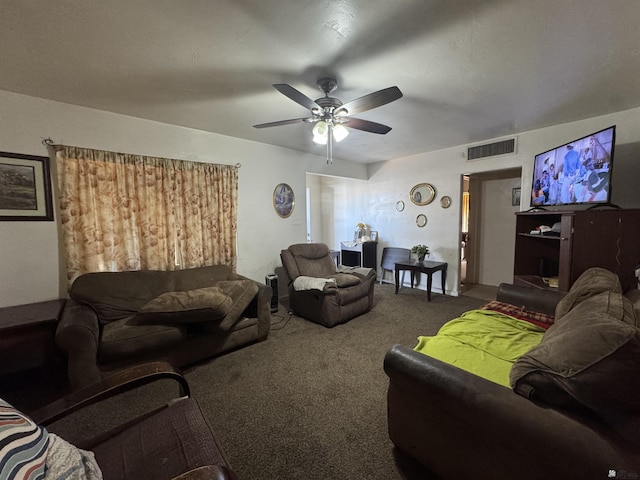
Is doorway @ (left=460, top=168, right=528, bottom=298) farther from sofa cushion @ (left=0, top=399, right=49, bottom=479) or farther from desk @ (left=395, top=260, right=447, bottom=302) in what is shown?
sofa cushion @ (left=0, top=399, right=49, bottom=479)

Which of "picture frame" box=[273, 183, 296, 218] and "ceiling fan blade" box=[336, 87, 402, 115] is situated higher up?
"ceiling fan blade" box=[336, 87, 402, 115]

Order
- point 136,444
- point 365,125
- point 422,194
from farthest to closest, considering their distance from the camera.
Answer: point 422,194, point 365,125, point 136,444

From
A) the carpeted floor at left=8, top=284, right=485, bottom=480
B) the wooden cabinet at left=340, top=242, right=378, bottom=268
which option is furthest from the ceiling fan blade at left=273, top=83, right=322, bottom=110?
the wooden cabinet at left=340, top=242, right=378, bottom=268

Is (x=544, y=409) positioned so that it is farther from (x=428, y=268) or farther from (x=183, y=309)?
(x=428, y=268)

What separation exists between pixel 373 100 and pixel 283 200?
8.19 ft

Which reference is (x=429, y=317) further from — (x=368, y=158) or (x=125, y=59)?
(x=125, y=59)

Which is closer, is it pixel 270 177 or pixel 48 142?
pixel 48 142

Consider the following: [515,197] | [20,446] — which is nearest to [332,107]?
[20,446]

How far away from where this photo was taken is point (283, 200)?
4.13 metres

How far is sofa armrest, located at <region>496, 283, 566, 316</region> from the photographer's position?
2162mm

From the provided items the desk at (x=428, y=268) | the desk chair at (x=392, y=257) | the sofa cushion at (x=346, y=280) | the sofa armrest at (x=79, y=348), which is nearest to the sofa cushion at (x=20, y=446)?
the sofa armrest at (x=79, y=348)

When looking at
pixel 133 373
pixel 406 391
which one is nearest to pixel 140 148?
pixel 133 373

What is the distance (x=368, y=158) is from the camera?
191 inches

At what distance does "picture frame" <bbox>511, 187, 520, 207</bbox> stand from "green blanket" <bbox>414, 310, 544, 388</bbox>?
10.2ft
